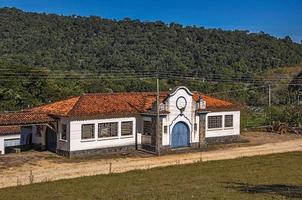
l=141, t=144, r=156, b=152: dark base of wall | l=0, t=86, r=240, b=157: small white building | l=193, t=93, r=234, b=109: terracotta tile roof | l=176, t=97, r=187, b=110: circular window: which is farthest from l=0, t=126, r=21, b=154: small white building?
l=193, t=93, r=234, b=109: terracotta tile roof

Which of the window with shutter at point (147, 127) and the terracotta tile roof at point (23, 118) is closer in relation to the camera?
the terracotta tile roof at point (23, 118)

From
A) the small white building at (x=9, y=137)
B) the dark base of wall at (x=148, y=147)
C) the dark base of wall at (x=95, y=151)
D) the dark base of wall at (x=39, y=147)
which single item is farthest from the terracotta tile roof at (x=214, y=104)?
the small white building at (x=9, y=137)

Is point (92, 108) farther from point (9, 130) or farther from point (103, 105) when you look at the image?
point (9, 130)

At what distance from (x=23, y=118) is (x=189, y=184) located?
1732 cm

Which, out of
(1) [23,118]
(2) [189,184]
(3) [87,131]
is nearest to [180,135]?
(3) [87,131]

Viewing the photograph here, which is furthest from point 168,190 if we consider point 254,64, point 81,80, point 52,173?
point 254,64

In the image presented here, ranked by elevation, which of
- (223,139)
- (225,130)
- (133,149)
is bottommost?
(133,149)

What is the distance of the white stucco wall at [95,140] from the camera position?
35781 mm

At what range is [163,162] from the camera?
34219 millimetres

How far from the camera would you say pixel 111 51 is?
93250 millimetres

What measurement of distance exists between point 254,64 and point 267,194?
95.1 m

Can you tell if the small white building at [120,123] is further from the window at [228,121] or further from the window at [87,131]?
the window at [228,121]

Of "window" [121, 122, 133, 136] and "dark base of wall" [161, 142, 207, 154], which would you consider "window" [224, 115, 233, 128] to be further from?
"window" [121, 122, 133, 136]

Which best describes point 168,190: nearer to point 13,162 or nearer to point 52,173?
point 52,173
